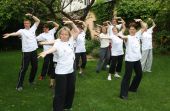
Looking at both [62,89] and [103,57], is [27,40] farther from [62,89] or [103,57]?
[103,57]

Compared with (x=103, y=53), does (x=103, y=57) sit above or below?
below

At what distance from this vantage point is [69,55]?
9625mm

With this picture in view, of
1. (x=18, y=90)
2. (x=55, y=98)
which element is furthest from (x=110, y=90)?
(x=55, y=98)

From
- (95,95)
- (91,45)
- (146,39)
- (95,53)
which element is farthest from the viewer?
(91,45)

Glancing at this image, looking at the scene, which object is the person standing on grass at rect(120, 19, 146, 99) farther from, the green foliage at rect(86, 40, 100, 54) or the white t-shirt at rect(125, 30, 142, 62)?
the green foliage at rect(86, 40, 100, 54)

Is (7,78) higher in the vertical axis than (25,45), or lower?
lower

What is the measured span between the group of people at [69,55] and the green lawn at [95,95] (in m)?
0.40

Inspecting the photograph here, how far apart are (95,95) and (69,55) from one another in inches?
122

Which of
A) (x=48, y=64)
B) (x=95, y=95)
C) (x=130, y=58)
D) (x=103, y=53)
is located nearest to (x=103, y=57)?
(x=103, y=53)

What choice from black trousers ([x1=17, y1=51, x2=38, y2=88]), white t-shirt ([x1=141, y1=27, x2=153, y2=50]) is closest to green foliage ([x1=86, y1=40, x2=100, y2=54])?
white t-shirt ([x1=141, y1=27, x2=153, y2=50])

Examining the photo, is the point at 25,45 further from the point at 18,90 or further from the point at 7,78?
the point at 7,78

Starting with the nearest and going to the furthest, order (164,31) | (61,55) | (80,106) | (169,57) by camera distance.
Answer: (61,55), (80,106), (169,57), (164,31)

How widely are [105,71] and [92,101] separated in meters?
5.27

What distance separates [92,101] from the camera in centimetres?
1157
